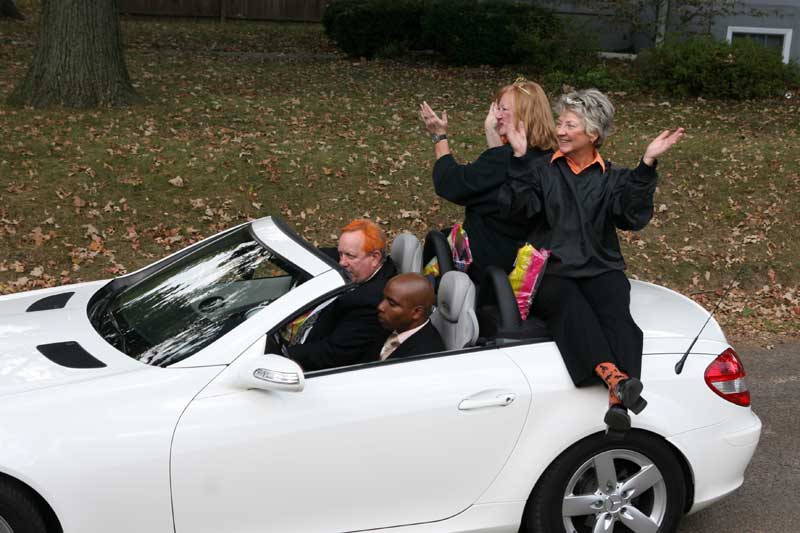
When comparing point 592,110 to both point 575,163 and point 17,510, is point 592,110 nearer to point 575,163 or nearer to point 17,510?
point 575,163

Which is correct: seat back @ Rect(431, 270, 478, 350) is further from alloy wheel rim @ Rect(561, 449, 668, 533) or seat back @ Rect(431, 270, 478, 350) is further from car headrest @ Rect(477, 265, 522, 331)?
alloy wheel rim @ Rect(561, 449, 668, 533)

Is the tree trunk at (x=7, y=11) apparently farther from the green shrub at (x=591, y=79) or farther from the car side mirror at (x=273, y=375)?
the car side mirror at (x=273, y=375)

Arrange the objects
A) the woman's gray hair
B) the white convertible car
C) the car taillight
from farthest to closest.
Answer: the woman's gray hair, the car taillight, the white convertible car

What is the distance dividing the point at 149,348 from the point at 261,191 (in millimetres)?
6447

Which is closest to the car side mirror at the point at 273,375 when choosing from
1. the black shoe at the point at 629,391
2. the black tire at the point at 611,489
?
the black tire at the point at 611,489

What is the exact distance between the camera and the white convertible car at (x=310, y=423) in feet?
11.6

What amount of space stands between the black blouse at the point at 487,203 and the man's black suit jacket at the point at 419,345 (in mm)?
635

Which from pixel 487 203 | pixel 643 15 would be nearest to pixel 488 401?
pixel 487 203

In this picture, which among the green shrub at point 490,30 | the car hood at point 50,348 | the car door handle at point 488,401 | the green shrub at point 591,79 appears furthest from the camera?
the green shrub at point 490,30

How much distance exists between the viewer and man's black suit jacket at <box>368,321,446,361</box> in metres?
4.12

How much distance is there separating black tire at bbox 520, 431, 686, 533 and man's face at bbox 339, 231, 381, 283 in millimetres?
1171

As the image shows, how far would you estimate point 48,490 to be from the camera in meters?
3.45

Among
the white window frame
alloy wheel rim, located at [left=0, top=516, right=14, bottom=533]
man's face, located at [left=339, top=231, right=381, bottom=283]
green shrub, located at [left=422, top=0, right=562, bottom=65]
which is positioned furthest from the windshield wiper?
the white window frame

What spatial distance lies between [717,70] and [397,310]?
13356 mm
